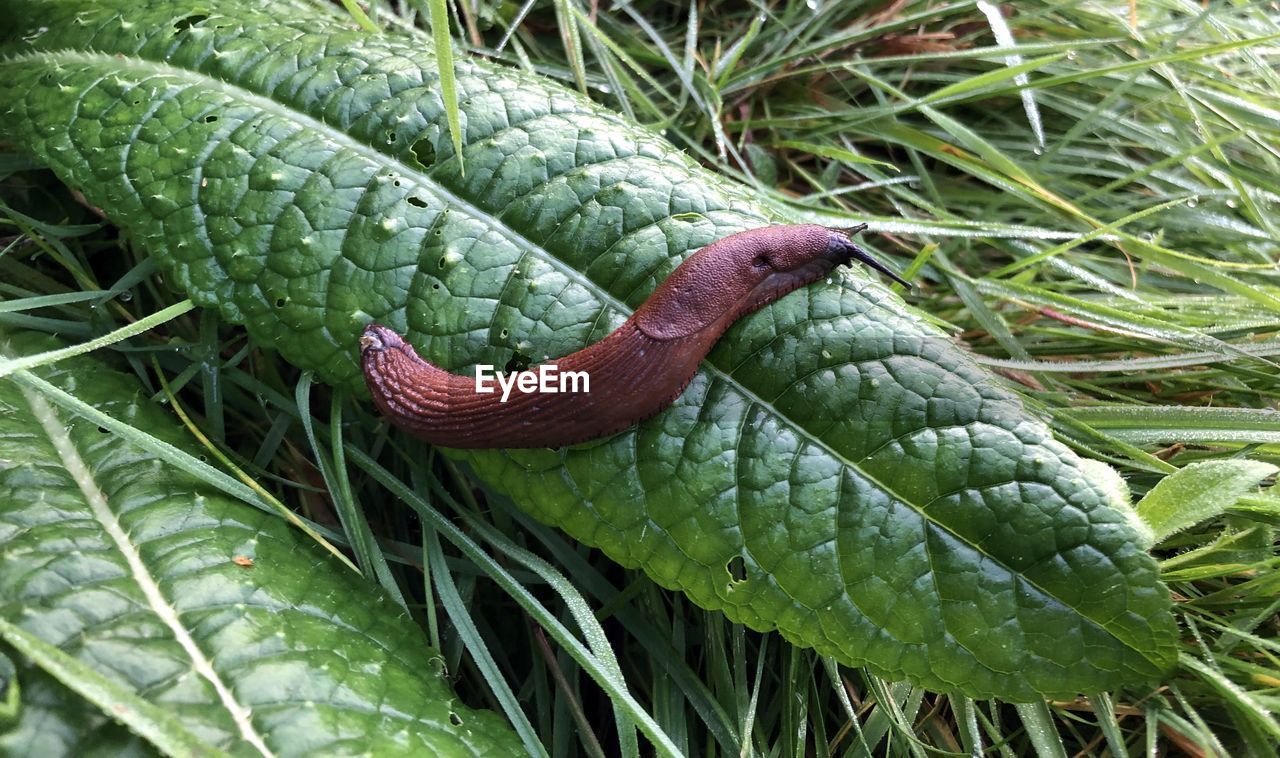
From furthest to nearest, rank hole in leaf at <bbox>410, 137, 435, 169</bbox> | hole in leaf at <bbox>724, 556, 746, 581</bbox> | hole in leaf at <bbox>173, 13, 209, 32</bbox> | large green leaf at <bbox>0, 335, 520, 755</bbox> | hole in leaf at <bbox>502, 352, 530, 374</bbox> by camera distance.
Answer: hole in leaf at <bbox>173, 13, 209, 32</bbox> → hole in leaf at <bbox>410, 137, 435, 169</bbox> → hole in leaf at <bbox>502, 352, 530, 374</bbox> → hole in leaf at <bbox>724, 556, 746, 581</bbox> → large green leaf at <bbox>0, 335, 520, 755</bbox>

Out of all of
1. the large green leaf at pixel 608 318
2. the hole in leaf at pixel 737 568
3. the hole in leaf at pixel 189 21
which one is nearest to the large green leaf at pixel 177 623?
the large green leaf at pixel 608 318

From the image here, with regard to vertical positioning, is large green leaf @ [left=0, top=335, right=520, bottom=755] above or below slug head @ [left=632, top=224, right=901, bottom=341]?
below

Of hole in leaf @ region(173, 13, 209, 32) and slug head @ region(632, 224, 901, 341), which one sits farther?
hole in leaf @ region(173, 13, 209, 32)

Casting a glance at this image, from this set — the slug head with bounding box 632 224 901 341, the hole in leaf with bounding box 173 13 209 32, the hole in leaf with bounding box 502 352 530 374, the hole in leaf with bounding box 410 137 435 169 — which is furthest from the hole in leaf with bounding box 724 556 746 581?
the hole in leaf with bounding box 173 13 209 32

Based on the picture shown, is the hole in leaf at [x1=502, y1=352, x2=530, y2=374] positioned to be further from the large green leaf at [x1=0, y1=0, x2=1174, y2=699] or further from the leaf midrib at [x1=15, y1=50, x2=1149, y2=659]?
the leaf midrib at [x1=15, y1=50, x2=1149, y2=659]

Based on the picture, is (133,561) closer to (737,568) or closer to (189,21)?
(737,568)

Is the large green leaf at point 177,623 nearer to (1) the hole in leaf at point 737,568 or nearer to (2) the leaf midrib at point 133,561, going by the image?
(2) the leaf midrib at point 133,561
